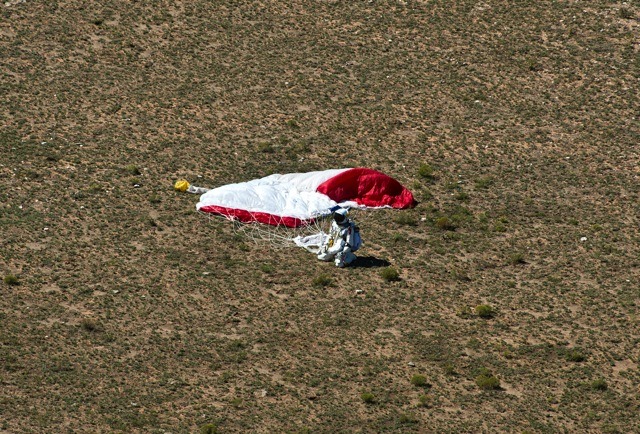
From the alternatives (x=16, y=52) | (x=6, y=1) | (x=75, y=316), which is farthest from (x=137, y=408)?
(x=6, y=1)

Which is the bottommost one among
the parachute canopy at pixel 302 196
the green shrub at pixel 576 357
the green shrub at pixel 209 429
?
the green shrub at pixel 209 429

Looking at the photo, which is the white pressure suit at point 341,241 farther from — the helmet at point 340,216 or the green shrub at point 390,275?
the green shrub at point 390,275

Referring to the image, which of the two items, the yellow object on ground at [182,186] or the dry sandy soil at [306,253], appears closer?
the dry sandy soil at [306,253]

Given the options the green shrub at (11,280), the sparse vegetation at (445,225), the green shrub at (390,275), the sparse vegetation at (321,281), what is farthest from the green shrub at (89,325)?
the sparse vegetation at (445,225)

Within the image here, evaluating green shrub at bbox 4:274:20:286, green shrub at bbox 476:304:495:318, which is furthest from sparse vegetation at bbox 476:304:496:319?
green shrub at bbox 4:274:20:286

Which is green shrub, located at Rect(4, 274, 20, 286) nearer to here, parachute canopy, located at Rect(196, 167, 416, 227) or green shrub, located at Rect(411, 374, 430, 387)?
parachute canopy, located at Rect(196, 167, 416, 227)

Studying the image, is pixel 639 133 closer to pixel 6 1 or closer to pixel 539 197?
pixel 539 197

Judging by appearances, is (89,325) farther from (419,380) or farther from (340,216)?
(419,380)
